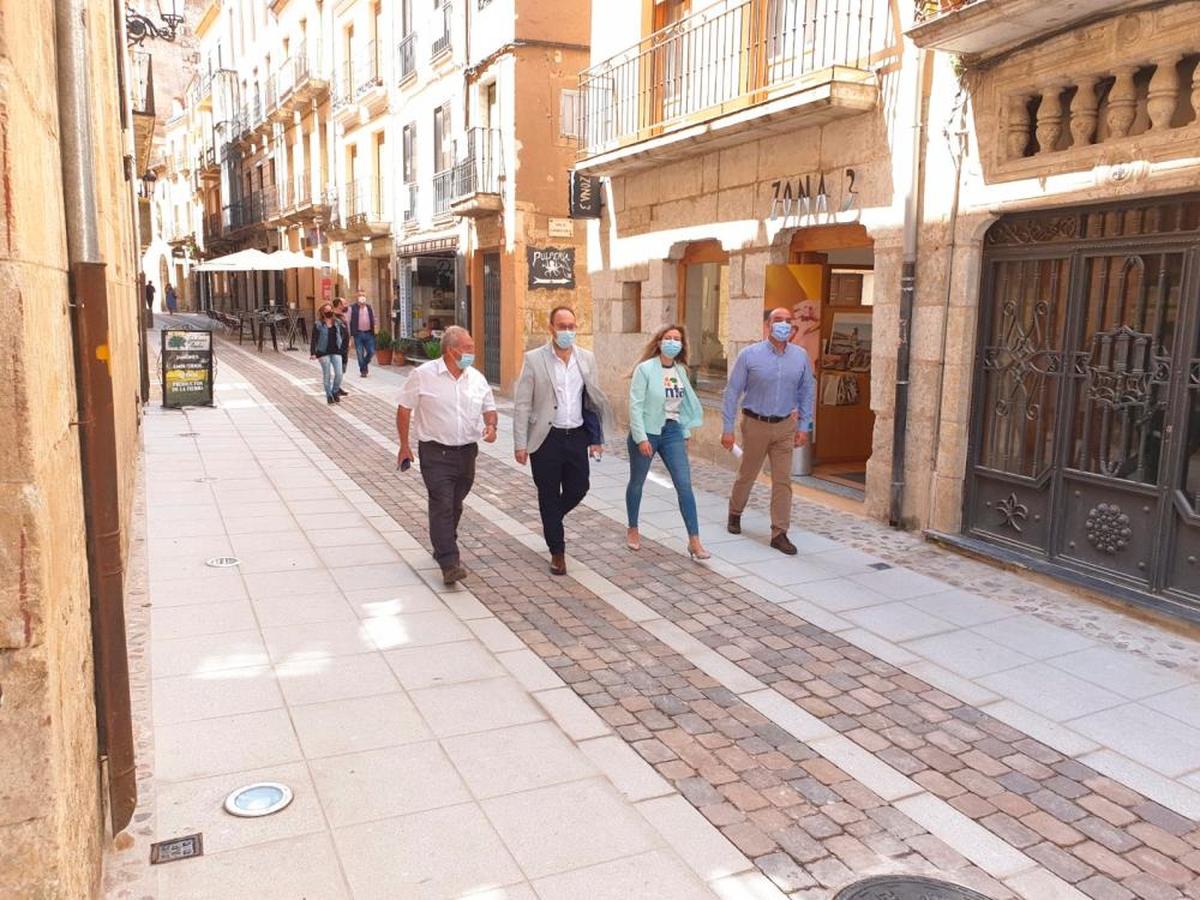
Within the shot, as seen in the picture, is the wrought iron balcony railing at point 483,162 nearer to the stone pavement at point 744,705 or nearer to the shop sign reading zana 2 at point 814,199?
the shop sign reading zana 2 at point 814,199

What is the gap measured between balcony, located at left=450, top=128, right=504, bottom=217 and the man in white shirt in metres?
A: 11.1

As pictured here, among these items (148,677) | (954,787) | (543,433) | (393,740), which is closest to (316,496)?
(543,433)

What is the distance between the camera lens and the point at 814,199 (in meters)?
8.74

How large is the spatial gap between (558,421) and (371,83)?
19.3 m

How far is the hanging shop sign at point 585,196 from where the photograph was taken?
12.7 meters

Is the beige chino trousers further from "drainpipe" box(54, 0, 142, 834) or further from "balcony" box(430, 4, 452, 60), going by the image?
"balcony" box(430, 4, 452, 60)

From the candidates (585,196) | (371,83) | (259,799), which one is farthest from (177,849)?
(371,83)

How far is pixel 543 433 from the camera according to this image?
6.39 metres

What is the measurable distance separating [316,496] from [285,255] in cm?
1844

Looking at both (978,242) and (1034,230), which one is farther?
(978,242)

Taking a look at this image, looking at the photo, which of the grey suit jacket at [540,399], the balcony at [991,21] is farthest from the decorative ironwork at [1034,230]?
the grey suit jacket at [540,399]

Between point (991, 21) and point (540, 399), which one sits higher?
point (991, 21)

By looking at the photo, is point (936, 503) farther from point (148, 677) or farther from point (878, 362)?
point (148, 677)

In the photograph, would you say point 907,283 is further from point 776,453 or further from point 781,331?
point 776,453
